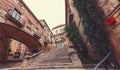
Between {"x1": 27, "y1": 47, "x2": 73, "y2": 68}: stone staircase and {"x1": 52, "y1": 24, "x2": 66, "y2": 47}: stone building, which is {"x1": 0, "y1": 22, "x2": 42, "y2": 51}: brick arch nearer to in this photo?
{"x1": 27, "y1": 47, "x2": 73, "y2": 68}: stone staircase

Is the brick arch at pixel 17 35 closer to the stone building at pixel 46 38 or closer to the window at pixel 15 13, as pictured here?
the window at pixel 15 13

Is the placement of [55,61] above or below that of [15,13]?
below

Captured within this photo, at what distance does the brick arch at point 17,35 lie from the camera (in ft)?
38.0

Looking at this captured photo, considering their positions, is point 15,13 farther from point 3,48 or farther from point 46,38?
point 46,38

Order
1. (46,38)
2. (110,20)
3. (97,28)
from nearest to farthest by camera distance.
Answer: (110,20), (97,28), (46,38)

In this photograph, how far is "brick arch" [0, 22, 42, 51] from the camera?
11567 mm

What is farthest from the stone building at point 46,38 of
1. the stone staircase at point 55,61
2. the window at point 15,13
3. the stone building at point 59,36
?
the stone staircase at point 55,61

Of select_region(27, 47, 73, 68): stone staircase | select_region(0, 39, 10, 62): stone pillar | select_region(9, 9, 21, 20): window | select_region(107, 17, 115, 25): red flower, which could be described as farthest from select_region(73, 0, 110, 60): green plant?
select_region(0, 39, 10, 62): stone pillar

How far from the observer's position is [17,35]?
1340cm

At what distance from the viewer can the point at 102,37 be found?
6039 millimetres

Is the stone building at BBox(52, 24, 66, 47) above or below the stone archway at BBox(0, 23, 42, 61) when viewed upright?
above

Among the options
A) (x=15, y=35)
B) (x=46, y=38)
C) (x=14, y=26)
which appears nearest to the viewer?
(x=14, y=26)

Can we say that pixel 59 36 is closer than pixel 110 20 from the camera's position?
No

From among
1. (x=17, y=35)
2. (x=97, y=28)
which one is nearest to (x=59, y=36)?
(x=17, y=35)
